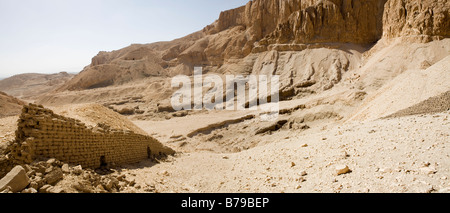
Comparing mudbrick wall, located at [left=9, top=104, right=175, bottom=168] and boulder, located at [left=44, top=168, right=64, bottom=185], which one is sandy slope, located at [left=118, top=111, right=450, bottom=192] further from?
boulder, located at [left=44, top=168, right=64, bottom=185]

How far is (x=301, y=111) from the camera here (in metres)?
17.1

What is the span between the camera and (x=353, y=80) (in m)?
20.1

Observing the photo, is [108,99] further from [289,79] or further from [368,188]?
[368,188]

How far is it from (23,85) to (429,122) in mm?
85359

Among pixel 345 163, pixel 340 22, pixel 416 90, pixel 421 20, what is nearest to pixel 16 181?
pixel 345 163

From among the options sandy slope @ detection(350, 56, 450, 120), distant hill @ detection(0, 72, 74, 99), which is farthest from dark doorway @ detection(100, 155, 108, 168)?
distant hill @ detection(0, 72, 74, 99)

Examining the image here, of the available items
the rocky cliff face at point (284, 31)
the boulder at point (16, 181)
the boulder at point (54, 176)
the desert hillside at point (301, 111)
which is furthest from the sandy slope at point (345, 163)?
the rocky cliff face at point (284, 31)

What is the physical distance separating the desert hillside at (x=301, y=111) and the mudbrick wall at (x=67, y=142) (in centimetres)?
12

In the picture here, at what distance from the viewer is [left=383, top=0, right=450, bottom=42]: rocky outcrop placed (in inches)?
752

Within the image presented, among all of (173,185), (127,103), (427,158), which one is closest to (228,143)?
(173,185)

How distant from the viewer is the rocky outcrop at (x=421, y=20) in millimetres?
19094

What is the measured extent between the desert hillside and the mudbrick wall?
0.12 m

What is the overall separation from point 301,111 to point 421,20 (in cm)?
1300

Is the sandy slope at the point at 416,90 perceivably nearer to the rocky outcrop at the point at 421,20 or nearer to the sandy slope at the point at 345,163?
the sandy slope at the point at 345,163
